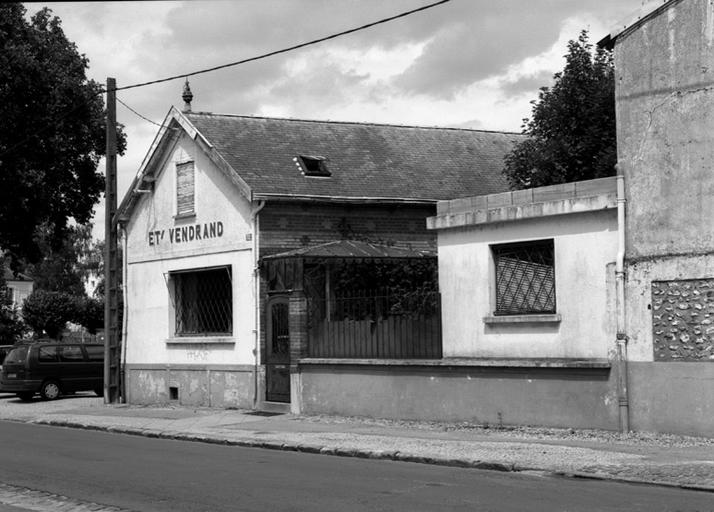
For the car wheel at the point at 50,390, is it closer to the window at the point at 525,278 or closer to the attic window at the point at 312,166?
the attic window at the point at 312,166

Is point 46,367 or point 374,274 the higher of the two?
point 374,274

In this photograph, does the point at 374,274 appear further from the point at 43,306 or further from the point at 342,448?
the point at 43,306

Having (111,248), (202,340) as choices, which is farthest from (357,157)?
(111,248)

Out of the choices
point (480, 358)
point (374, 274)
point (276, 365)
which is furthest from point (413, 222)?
point (480, 358)

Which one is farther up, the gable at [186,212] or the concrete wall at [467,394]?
the gable at [186,212]

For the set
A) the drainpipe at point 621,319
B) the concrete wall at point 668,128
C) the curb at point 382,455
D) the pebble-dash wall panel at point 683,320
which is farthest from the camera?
the drainpipe at point 621,319

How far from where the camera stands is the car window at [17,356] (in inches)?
1109

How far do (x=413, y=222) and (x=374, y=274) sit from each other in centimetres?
258

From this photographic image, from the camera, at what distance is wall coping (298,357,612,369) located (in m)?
16.1

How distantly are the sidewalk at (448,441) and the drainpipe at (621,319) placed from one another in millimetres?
381

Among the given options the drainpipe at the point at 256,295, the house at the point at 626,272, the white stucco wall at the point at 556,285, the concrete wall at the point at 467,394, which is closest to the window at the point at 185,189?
the drainpipe at the point at 256,295

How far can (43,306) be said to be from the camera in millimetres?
63344

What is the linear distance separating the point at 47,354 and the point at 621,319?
17526mm

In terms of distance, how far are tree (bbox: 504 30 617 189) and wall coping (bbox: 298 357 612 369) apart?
20.2 feet
